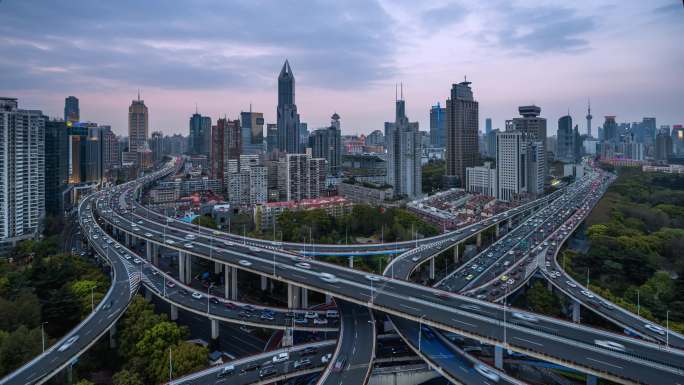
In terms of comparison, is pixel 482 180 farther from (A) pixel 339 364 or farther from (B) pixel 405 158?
(A) pixel 339 364

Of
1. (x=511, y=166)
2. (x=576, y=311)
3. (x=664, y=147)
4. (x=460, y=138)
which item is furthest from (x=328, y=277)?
(x=664, y=147)

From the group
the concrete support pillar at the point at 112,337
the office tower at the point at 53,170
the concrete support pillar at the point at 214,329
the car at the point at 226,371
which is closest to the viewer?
the car at the point at 226,371

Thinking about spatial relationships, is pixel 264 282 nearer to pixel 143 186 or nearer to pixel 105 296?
pixel 105 296

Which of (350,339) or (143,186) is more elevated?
(143,186)

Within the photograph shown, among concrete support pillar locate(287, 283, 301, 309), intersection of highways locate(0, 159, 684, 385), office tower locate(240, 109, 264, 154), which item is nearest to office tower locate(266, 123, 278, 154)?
office tower locate(240, 109, 264, 154)

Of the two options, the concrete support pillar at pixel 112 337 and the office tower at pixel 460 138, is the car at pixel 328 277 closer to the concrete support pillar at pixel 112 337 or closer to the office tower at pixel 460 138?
the concrete support pillar at pixel 112 337

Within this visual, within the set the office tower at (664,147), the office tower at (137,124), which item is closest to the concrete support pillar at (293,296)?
the office tower at (664,147)

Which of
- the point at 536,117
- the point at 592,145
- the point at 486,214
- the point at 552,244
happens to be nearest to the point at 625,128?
the point at 592,145
